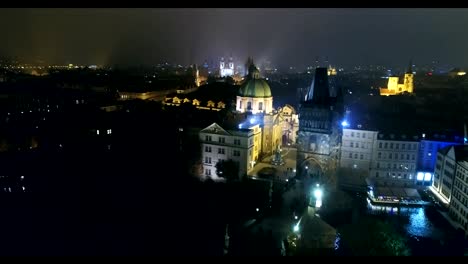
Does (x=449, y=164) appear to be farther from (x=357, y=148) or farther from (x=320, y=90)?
(x=320, y=90)

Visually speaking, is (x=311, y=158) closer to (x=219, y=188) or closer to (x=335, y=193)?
(x=335, y=193)

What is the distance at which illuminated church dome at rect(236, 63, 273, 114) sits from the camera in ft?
74.8

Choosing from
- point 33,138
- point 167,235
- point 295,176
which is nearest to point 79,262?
point 167,235

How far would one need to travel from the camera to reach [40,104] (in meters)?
28.4

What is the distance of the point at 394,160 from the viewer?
61.8 feet

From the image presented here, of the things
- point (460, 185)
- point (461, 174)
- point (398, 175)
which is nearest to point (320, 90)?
point (398, 175)

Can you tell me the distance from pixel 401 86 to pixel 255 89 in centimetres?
2123

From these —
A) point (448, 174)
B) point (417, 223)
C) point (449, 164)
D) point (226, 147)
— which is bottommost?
point (417, 223)

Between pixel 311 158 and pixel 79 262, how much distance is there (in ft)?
58.0

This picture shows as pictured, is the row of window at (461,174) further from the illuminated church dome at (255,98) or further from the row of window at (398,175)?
the illuminated church dome at (255,98)

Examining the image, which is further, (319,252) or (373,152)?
(373,152)

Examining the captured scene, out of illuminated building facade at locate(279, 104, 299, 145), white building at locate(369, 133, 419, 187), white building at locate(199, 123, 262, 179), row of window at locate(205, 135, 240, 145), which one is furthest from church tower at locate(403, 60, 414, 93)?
row of window at locate(205, 135, 240, 145)

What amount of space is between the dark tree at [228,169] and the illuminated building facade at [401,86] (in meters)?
23.4

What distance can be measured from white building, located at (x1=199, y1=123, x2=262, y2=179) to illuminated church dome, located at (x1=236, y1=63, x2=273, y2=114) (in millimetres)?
3285
